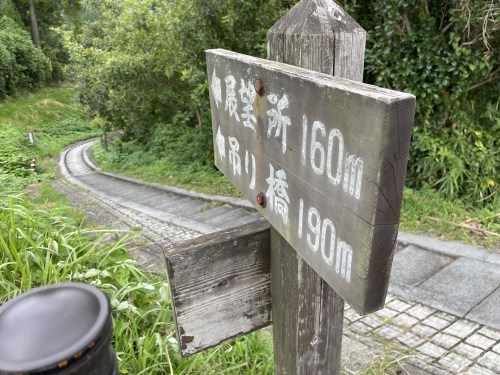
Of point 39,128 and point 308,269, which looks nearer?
point 308,269

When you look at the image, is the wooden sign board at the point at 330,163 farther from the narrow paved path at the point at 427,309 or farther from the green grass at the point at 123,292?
the narrow paved path at the point at 427,309

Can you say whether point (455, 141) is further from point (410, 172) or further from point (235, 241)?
point (235, 241)

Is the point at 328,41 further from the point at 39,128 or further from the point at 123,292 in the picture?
the point at 39,128

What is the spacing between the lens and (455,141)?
5.28m

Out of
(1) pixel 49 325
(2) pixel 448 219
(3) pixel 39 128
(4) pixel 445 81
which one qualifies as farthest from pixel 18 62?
(1) pixel 49 325

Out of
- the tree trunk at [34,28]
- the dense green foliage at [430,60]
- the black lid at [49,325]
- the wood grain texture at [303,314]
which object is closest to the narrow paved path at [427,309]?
the wood grain texture at [303,314]

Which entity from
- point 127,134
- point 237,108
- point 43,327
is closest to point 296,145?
point 237,108

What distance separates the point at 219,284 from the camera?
4.70ft

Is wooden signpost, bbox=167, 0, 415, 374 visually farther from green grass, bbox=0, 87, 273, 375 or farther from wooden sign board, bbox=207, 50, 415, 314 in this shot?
green grass, bbox=0, 87, 273, 375

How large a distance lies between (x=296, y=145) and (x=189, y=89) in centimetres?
1117

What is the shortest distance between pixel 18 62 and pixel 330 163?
95.0 ft

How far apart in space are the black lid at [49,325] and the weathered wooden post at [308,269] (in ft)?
2.37

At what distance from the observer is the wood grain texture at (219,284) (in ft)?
4.51

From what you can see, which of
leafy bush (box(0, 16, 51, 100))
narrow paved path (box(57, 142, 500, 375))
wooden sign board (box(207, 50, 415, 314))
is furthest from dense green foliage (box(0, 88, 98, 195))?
wooden sign board (box(207, 50, 415, 314))
